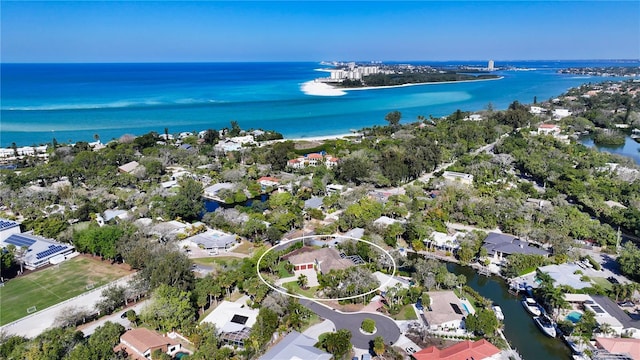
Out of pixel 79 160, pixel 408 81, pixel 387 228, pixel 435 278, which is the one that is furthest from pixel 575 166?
pixel 408 81

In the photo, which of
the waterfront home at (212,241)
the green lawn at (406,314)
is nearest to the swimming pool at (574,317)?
the green lawn at (406,314)

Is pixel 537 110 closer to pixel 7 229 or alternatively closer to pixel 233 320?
pixel 233 320

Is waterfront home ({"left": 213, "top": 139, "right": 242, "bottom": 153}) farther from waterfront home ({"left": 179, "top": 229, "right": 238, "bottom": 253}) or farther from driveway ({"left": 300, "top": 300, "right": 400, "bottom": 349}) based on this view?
driveway ({"left": 300, "top": 300, "right": 400, "bottom": 349})

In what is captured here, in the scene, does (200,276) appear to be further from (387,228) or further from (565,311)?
(565,311)

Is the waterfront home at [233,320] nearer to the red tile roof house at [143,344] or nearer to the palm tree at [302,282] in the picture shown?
the red tile roof house at [143,344]

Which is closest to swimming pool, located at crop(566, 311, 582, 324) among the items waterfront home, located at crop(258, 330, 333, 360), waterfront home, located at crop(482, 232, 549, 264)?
waterfront home, located at crop(482, 232, 549, 264)
